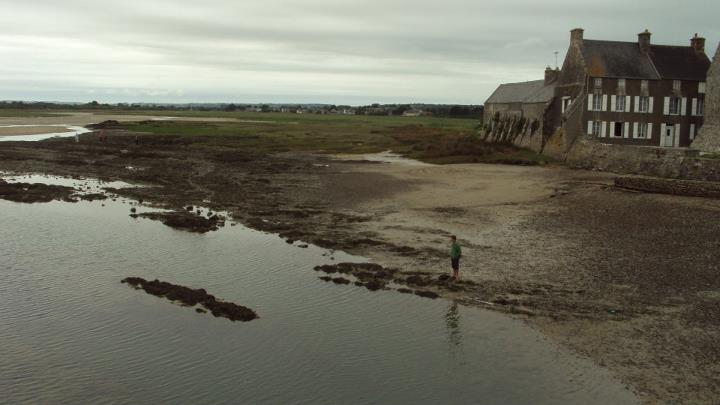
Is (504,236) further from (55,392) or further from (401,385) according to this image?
(55,392)

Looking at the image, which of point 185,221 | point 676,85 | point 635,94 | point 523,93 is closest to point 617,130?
point 635,94

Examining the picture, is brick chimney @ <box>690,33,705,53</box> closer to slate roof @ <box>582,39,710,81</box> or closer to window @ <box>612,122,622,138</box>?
slate roof @ <box>582,39,710,81</box>

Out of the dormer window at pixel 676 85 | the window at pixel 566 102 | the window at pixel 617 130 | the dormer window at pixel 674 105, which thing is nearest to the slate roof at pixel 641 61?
the dormer window at pixel 676 85

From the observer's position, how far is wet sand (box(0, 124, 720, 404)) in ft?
49.6

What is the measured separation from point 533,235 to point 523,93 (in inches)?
1541

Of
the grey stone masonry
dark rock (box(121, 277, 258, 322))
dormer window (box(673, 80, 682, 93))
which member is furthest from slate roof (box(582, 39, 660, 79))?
dark rock (box(121, 277, 258, 322))

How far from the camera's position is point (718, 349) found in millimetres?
14352

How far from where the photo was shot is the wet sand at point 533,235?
1513 cm

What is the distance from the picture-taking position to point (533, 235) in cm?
2598

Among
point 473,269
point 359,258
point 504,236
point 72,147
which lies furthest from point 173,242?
point 72,147

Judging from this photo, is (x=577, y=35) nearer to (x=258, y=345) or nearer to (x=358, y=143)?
(x=358, y=143)

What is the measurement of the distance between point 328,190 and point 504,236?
14778 millimetres

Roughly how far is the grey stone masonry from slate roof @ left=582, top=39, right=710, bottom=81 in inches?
123

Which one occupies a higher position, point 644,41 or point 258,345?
point 644,41
